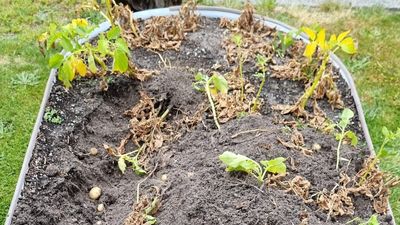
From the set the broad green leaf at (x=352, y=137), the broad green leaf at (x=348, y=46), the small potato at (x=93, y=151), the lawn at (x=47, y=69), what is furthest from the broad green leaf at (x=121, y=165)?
the broad green leaf at (x=348, y=46)

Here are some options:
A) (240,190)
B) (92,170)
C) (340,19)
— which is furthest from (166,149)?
(340,19)

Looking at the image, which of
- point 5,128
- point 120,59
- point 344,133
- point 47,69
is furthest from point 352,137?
point 47,69

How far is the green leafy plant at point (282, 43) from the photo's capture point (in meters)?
3.42

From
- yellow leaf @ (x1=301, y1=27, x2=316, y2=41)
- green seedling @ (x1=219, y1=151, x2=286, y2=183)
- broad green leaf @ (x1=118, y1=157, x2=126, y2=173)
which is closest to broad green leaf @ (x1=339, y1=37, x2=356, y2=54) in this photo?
yellow leaf @ (x1=301, y1=27, x2=316, y2=41)

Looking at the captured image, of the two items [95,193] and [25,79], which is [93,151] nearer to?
[95,193]

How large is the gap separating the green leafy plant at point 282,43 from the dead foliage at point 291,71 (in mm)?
109

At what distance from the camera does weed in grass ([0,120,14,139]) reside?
364cm

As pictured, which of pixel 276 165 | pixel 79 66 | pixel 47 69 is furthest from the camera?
pixel 47 69

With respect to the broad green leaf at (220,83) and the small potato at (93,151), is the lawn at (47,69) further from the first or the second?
the broad green leaf at (220,83)

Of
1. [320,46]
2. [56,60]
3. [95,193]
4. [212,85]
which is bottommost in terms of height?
[95,193]

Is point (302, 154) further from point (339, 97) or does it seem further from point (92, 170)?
point (92, 170)

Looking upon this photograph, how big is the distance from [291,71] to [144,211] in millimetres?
1222

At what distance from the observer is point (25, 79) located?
3998 mm

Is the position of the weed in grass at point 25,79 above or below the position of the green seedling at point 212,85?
below
